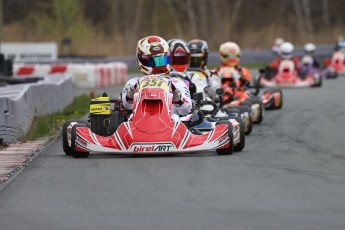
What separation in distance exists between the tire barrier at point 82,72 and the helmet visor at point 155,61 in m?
19.4

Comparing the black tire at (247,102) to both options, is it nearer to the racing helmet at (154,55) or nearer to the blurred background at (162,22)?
the racing helmet at (154,55)

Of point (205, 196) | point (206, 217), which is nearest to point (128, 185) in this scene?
point (205, 196)

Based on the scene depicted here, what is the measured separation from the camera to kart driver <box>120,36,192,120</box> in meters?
12.4

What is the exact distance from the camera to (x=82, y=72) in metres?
32.0

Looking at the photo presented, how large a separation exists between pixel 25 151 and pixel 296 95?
13.9 metres

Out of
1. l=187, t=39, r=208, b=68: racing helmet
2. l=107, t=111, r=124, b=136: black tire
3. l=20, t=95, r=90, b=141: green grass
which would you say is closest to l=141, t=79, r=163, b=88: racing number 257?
l=107, t=111, r=124, b=136: black tire

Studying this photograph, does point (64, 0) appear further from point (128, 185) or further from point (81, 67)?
point (128, 185)

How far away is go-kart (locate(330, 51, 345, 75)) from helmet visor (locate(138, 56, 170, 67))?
24.5 m

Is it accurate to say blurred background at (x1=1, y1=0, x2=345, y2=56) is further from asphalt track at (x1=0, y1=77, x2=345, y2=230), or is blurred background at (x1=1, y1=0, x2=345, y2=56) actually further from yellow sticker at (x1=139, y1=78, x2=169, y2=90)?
asphalt track at (x1=0, y1=77, x2=345, y2=230)

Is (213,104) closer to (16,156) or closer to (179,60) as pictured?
(179,60)

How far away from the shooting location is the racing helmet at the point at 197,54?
54.0 ft

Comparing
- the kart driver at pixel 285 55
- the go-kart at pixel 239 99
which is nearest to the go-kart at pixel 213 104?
the go-kart at pixel 239 99

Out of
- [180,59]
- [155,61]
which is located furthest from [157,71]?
[180,59]

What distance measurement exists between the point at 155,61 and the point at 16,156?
1.92 m
